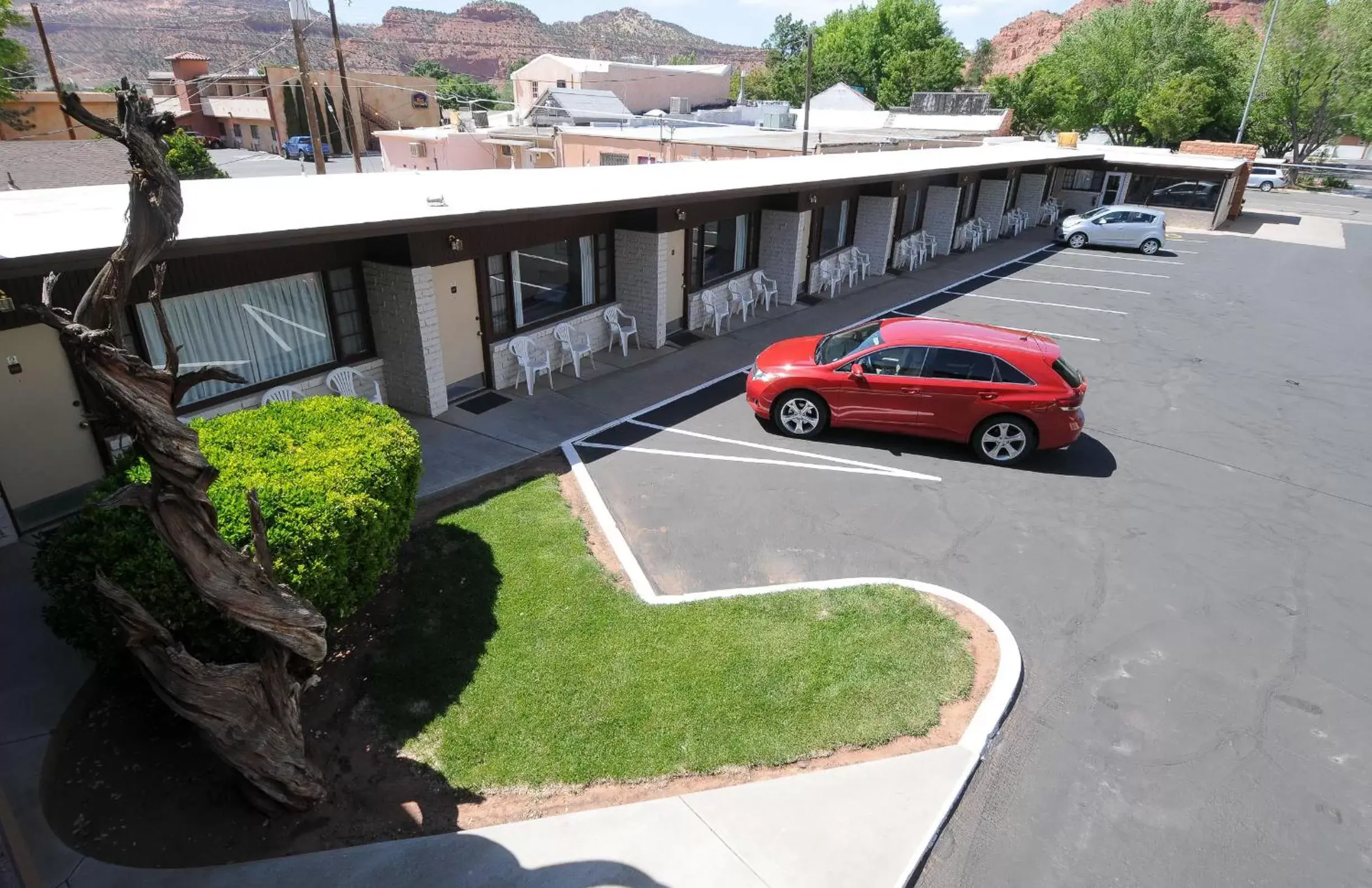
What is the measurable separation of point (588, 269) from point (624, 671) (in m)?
9.45

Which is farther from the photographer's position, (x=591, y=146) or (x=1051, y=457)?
(x=591, y=146)

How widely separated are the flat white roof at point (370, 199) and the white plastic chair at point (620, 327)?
230cm

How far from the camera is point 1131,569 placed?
8.26 m

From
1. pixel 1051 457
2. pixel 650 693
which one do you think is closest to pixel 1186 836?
pixel 650 693

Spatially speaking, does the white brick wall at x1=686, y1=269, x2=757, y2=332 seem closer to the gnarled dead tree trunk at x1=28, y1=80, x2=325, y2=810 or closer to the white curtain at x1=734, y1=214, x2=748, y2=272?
the white curtain at x1=734, y1=214, x2=748, y2=272

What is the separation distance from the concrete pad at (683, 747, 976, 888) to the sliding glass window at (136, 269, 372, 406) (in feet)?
25.5

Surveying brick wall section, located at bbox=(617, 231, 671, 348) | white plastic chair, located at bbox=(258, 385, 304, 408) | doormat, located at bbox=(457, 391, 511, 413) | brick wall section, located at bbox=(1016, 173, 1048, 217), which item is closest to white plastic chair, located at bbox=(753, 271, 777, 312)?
brick wall section, located at bbox=(617, 231, 671, 348)

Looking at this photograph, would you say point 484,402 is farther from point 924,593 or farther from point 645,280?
point 924,593

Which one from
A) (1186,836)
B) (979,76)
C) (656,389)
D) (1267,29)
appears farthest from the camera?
(979,76)

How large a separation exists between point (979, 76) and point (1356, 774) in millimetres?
132286

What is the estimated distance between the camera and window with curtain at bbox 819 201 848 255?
66.6 ft

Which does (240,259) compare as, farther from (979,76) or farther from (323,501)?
(979,76)

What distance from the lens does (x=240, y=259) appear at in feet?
30.9

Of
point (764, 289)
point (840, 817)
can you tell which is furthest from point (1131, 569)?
point (764, 289)
